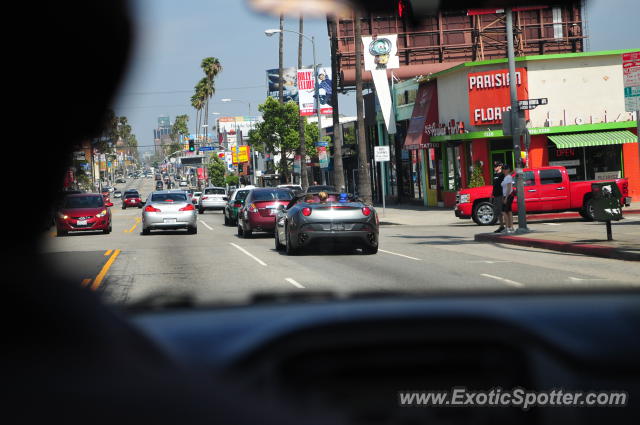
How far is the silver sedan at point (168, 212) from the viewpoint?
2992cm

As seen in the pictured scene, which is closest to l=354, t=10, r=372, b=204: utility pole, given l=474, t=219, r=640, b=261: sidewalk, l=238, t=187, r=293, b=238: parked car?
l=238, t=187, r=293, b=238: parked car

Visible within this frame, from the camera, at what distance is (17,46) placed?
115 centimetres

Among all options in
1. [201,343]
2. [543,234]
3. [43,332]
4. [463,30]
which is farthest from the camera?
[463,30]

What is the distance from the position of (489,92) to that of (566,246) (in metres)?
21.3

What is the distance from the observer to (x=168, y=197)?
30094 millimetres

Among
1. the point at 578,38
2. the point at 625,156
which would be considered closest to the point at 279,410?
the point at 625,156

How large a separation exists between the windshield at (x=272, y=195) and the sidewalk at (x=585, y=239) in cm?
667

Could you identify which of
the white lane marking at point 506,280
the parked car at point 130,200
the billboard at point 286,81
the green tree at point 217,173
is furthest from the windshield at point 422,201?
the green tree at point 217,173

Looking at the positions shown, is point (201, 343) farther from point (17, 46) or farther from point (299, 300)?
point (17, 46)

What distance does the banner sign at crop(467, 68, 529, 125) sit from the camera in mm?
39156

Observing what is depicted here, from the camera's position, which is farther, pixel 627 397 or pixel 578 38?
pixel 578 38

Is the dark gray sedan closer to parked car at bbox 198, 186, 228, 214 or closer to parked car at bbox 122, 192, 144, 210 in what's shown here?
parked car at bbox 198, 186, 228, 214

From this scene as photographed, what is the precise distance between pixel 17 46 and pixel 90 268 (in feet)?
52.7

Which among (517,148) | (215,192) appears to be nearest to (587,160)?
(517,148)
